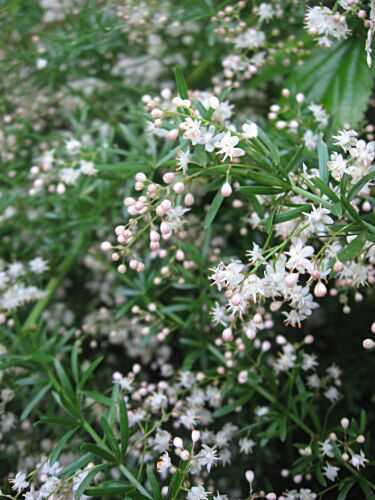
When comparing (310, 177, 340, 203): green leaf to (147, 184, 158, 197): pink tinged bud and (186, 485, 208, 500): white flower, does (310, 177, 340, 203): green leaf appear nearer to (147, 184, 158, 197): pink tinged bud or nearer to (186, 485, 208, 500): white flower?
(147, 184, 158, 197): pink tinged bud

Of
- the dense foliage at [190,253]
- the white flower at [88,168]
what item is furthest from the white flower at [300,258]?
the white flower at [88,168]

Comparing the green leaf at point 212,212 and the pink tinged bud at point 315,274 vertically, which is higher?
the green leaf at point 212,212

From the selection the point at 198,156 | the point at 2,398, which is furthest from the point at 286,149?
the point at 2,398

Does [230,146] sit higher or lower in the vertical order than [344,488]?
higher

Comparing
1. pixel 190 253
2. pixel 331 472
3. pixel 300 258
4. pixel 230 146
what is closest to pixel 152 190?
pixel 230 146

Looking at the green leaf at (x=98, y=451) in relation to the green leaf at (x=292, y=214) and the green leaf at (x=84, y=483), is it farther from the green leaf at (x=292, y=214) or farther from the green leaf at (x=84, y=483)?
the green leaf at (x=292, y=214)

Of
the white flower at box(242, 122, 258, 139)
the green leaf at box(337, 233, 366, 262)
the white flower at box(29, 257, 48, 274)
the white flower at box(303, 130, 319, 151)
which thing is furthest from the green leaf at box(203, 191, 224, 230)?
the white flower at box(29, 257, 48, 274)

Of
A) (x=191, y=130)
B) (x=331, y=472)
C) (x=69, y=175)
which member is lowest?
(x=331, y=472)

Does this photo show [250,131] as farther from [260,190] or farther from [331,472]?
[331,472]
